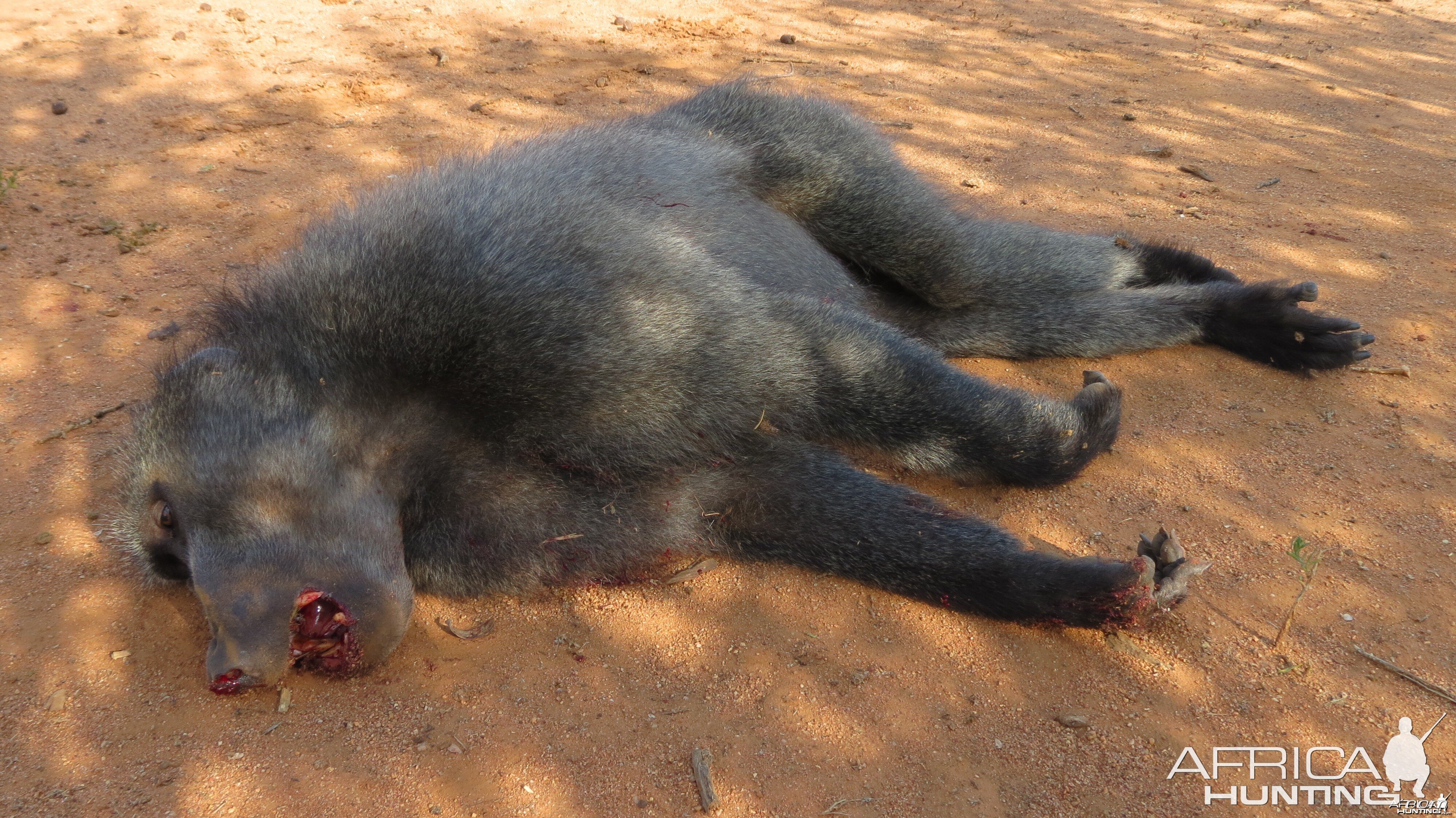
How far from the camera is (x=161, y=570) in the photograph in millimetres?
2424

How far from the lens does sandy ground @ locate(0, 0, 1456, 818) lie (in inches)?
82.4

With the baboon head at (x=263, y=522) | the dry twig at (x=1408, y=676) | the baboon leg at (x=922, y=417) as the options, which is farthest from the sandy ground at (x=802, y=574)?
the baboon head at (x=263, y=522)

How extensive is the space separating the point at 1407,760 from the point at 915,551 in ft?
3.96

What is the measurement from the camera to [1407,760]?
200 centimetres

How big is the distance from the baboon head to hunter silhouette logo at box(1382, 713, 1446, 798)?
2352 millimetres

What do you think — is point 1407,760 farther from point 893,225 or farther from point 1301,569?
point 893,225

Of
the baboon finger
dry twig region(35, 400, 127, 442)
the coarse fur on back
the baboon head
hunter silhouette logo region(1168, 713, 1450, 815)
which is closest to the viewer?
hunter silhouette logo region(1168, 713, 1450, 815)

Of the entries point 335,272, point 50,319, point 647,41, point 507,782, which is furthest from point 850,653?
point 647,41

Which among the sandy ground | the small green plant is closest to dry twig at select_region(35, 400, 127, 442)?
the sandy ground

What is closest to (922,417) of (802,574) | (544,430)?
(802,574)

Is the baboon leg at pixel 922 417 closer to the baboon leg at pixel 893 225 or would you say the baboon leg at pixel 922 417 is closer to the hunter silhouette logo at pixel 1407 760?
the baboon leg at pixel 893 225

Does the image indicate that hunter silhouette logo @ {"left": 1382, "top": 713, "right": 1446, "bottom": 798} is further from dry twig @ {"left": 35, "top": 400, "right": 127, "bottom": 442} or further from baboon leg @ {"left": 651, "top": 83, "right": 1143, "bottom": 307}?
dry twig @ {"left": 35, "top": 400, "right": 127, "bottom": 442}

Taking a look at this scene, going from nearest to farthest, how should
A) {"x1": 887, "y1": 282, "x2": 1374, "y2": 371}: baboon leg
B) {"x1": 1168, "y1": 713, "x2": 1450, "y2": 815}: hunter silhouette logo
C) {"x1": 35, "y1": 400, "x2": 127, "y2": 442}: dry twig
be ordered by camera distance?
{"x1": 1168, "y1": 713, "x2": 1450, "y2": 815}: hunter silhouette logo < {"x1": 35, "y1": 400, "x2": 127, "y2": 442}: dry twig < {"x1": 887, "y1": 282, "x2": 1374, "y2": 371}: baboon leg

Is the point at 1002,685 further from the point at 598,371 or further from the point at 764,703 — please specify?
the point at 598,371
